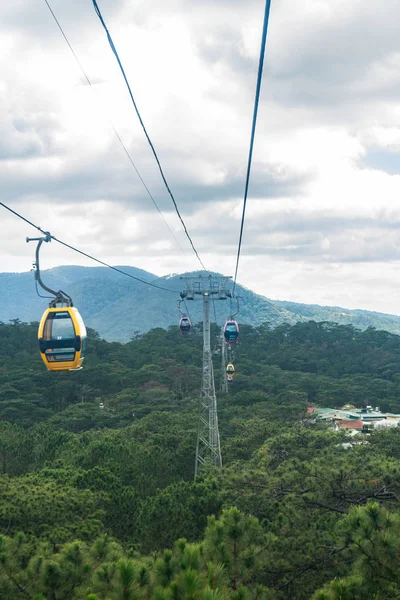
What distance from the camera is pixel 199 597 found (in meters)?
9.05

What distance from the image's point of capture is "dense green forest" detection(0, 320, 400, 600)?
10.1 m

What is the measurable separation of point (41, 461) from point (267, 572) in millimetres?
25391

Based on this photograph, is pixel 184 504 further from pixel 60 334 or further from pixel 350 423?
pixel 350 423

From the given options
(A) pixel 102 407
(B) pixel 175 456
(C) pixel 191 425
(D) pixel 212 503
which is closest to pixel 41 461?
(B) pixel 175 456

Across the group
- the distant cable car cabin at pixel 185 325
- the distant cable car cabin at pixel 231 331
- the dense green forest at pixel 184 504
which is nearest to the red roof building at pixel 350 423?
the dense green forest at pixel 184 504

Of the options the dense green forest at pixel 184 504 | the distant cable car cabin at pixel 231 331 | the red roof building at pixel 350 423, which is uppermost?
the distant cable car cabin at pixel 231 331

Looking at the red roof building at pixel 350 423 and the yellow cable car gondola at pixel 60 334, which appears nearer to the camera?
the yellow cable car gondola at pixel 60 334

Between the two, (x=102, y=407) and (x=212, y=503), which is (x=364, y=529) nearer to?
(x=212, y=503)

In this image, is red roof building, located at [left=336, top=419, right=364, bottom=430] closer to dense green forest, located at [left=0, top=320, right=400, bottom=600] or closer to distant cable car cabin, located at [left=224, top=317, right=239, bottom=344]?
dense green forest, located at [left=0, top=320, right=400, bottom=600]

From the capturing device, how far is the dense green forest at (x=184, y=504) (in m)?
10.1

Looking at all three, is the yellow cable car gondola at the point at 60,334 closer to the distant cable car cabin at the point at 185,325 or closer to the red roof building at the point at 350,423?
the distant cable car cabin at the point at 185,325

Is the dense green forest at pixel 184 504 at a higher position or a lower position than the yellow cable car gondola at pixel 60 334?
lower

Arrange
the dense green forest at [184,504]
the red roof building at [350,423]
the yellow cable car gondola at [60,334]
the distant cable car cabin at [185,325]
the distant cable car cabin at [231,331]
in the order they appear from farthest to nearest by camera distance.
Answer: the red roof building at [350,423]
the distant cable car cabin at [185,325]
the distant cable car cabin at [231,331]
the yellow cable car gondola at [60,334]
the dense green forest at [184,504]

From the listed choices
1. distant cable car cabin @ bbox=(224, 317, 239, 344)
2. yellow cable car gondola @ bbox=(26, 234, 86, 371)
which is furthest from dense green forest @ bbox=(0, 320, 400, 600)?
distant cable car cabin @ bbox=(224, 317, 239, 344)
